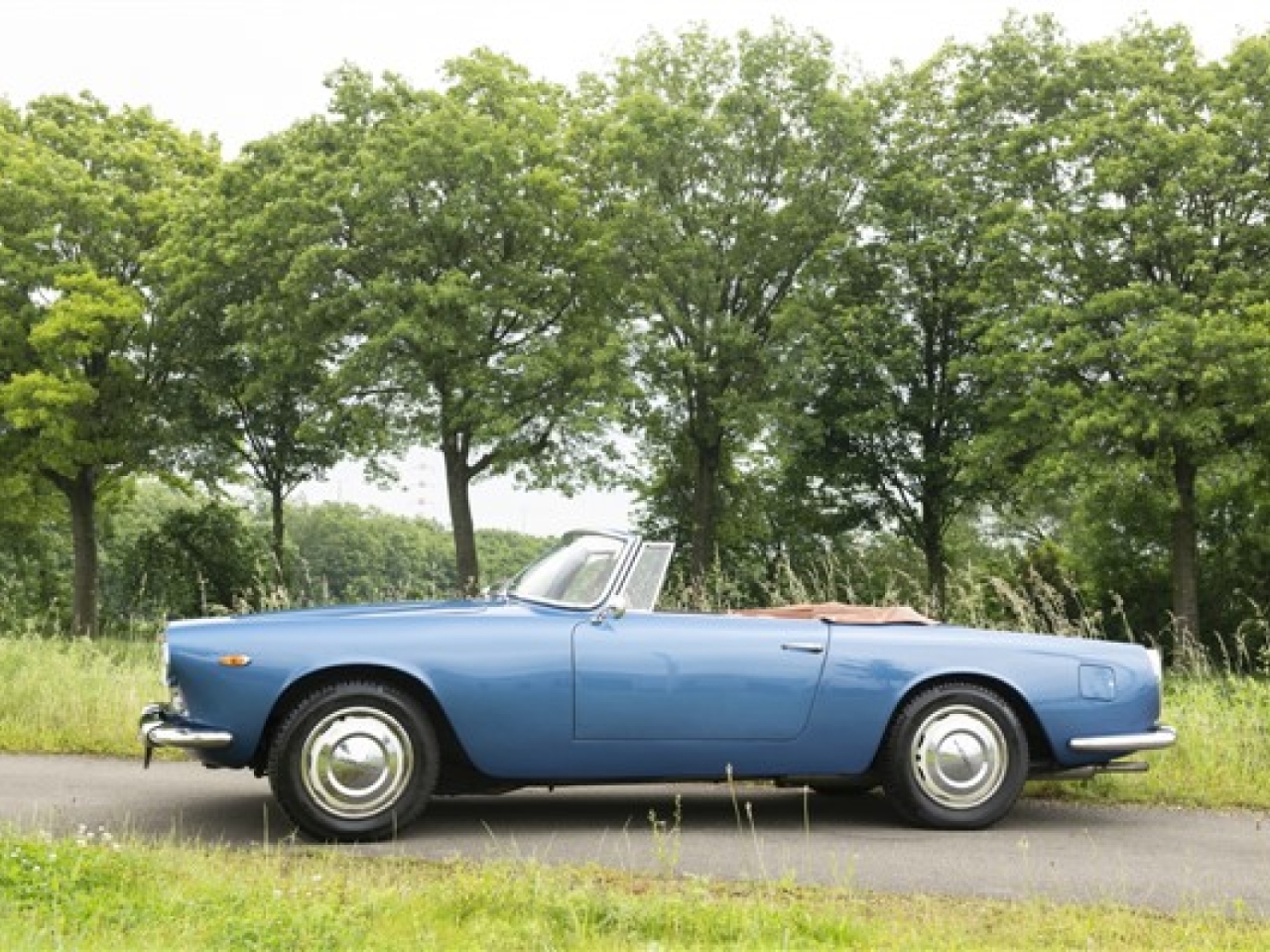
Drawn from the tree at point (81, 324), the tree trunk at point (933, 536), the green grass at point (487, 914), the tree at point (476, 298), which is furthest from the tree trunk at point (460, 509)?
the green grass at point (487, 914)

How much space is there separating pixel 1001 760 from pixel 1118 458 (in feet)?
81.8

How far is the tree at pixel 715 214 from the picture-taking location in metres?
36.1

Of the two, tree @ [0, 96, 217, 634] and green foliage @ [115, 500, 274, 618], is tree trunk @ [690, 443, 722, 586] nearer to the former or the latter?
green foliage @ [115, 500, 274, 618]

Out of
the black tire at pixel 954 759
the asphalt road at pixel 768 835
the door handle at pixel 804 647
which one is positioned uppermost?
the door handle at pixel 804 647

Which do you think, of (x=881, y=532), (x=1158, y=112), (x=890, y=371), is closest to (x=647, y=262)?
(x=890, y=371)

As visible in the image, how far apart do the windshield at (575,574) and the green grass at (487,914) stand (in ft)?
5.47

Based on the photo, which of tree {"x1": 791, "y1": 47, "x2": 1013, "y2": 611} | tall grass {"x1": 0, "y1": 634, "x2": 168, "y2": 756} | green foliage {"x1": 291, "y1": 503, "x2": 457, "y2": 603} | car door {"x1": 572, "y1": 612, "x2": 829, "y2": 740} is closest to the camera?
car door {"x1": 572, "y1": 612, "x2": 829, "y2": 740}

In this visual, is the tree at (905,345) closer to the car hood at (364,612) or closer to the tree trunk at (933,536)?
the tree trunk at (933,536)

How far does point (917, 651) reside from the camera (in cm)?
742

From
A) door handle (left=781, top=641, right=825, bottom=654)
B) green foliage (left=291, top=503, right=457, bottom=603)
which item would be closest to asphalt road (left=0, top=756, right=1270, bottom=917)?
door handle (left=781, top=641, right=825, bottom=654)

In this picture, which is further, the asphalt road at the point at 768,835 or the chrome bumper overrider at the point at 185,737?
the chrome bumper overrider at the point at 185,737

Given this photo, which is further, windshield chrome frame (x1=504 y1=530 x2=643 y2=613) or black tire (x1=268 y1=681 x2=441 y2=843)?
windshield chrome frame (x1=504 y1=530 x2=643 y2=613)

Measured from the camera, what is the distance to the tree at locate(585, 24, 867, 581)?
118 feet

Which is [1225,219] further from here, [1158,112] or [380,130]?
[380,130]
